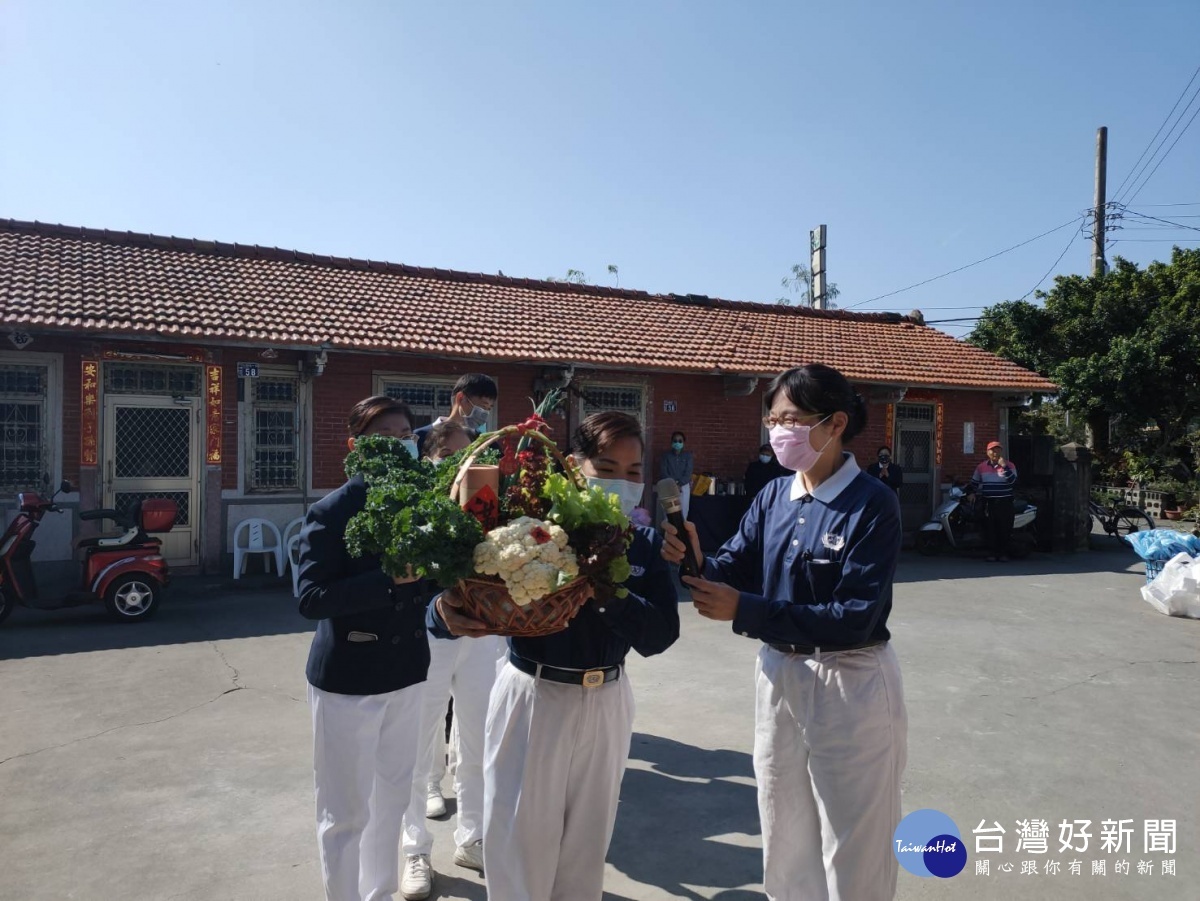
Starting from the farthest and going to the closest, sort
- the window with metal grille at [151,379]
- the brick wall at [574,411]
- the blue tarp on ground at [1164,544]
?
the brick wall at [574,411]
the window with metal grille at [151,379]
the blue tarp on ground at [1164,544]

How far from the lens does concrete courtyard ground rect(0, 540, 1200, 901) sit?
3.27 m

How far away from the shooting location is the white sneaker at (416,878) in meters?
3.08

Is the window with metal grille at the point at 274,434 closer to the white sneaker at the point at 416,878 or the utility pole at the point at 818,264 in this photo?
the white sneaker at the point at 416,878

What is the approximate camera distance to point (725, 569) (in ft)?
8.75

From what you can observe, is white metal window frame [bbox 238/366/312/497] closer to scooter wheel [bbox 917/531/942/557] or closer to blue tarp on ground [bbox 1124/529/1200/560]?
scooter wheel [bbox 917/531/942/557]

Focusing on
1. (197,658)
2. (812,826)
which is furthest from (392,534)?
(197,658)

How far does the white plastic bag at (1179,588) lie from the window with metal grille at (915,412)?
20.6 ft

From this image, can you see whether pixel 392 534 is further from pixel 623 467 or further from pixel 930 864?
pixel 930 864

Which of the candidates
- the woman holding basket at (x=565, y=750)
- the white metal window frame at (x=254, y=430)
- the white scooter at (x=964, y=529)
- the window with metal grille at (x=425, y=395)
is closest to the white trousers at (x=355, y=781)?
the woman holding basket at (x=565, y=750)

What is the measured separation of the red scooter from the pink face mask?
7.15 m

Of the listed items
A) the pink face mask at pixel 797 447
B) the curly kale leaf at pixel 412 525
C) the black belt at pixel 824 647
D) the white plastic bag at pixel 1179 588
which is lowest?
the white plastic bag at pixel 1179 588

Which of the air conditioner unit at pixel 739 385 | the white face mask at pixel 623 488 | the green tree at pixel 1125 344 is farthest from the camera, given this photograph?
the green tree at pixel 1125 344

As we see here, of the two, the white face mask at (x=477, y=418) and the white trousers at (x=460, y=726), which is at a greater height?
the white face mask at (x=477, y=418)

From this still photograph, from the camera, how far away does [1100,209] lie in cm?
2216
